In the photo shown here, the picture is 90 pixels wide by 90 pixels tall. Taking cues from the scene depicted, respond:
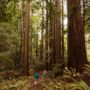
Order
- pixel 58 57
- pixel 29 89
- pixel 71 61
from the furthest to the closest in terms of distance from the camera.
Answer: pixel 58 57 → pixel 29 89 → pixel 71 61

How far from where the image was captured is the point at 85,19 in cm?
1398

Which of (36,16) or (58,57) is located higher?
(36,16)

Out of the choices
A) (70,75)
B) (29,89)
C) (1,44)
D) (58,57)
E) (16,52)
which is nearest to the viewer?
(70,75)

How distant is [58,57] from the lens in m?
15.0

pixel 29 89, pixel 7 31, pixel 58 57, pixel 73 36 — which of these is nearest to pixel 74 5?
pixel 73 36

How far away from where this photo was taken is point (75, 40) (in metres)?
8.30

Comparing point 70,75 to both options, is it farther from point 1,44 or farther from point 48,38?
point 48,38

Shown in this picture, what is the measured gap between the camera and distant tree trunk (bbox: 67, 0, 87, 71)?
8.17 m

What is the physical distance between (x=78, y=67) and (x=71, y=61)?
16.2 inches

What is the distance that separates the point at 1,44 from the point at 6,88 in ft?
23.7

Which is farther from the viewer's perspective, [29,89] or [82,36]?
[29,89]

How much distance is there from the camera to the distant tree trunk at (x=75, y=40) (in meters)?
8.17

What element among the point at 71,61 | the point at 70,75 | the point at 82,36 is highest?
the point at 82,36

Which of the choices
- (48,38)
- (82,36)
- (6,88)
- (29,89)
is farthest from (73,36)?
(48,38)
